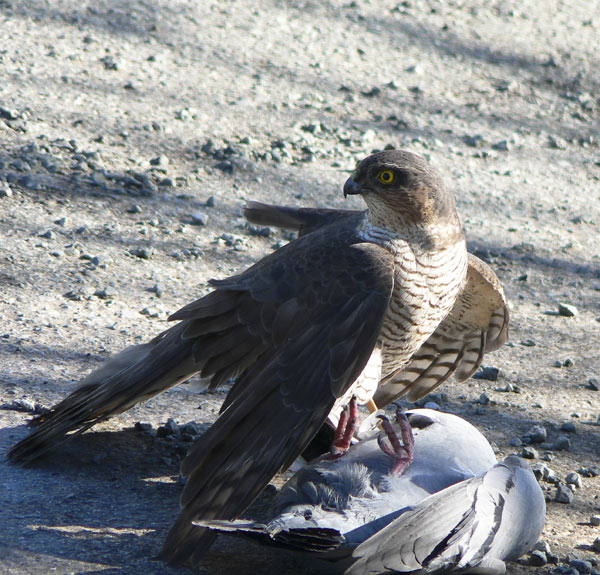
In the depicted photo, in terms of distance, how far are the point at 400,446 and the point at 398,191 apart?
119 centimetres

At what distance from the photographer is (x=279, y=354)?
3996mm

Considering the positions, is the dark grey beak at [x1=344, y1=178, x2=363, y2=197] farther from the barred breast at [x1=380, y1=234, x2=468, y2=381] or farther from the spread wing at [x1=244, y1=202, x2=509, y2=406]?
the spread wing at [x1=244, y1=202, x2=509, y2=406]

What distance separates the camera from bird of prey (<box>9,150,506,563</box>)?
3.73 metres

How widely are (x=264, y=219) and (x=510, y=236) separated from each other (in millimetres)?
3145

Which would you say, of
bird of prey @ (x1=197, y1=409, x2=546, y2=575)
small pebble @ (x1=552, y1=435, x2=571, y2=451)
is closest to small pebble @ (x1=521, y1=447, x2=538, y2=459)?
small pebble @ (x1=552, y1=435, x2=571, y2=451)

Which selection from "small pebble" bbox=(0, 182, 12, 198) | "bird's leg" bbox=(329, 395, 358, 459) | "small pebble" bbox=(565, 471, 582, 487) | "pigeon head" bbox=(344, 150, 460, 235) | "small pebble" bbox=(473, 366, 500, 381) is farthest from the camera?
"small pebble" bbox=(0, 182, 12, 198)

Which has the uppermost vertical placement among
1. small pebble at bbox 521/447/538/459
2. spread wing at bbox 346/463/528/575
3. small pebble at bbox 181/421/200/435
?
spread wing at bbox 346/463/528/575

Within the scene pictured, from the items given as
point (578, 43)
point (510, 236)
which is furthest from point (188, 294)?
point (578, 43)

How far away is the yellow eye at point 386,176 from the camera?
14.6 ft

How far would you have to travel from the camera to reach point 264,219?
5266 millimetres

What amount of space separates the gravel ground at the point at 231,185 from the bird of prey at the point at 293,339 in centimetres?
32

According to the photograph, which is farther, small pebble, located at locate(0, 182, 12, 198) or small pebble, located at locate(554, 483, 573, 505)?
small pebble, located at locate(0, 182, 12, 198)


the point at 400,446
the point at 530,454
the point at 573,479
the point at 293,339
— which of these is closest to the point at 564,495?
the point at 573,479

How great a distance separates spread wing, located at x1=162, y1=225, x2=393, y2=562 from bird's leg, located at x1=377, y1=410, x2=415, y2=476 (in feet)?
0.91
